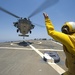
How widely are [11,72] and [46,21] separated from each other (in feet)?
15.3

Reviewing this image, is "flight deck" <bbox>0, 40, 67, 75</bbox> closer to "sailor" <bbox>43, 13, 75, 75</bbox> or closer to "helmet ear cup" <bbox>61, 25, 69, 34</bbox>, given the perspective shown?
"sailor" <bbox>43, 13, 75, 75</bbox>

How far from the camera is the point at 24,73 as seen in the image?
24.3 ft

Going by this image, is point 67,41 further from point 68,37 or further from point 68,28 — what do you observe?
point 68,28

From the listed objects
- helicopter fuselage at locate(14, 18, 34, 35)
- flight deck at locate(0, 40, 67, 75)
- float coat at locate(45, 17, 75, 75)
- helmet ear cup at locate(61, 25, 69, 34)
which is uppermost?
helicopter fuselage at locate(14, 18, 34, 35)

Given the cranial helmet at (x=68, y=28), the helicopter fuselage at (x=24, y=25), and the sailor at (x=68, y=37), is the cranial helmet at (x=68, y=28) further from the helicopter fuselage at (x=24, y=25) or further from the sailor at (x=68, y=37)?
the helicopter fuselage at (x=24, y=25)

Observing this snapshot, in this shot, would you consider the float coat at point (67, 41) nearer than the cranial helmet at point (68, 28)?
Yes

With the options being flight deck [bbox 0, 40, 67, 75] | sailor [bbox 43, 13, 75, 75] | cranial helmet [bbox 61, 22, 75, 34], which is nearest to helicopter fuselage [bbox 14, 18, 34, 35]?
flight deck [bbox 0, 40, 67, 75]

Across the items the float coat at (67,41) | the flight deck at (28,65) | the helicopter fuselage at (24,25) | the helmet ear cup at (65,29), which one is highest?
the helicopter fuselage at (24,25)

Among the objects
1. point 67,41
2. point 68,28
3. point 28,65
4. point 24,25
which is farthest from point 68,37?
point 24,25

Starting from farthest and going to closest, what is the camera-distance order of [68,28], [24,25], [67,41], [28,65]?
1. [24,25]
2. [28,65]
3. [68,28]
4. [67,41]

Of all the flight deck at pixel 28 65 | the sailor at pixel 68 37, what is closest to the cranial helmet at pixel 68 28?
the sailor at pixel 68 37

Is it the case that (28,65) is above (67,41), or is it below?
below

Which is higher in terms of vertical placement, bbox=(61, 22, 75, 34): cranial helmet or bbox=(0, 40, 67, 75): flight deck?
bbox=(61, 22, 75, 34): cranial helmet

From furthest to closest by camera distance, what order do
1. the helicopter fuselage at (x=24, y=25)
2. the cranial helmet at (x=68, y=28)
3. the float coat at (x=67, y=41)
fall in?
1. the helicopter fuselage at (x=24, y=25)
2. the cranial helmet at (x=68, y=28)
3. the float coat at (x=67, y=41)
